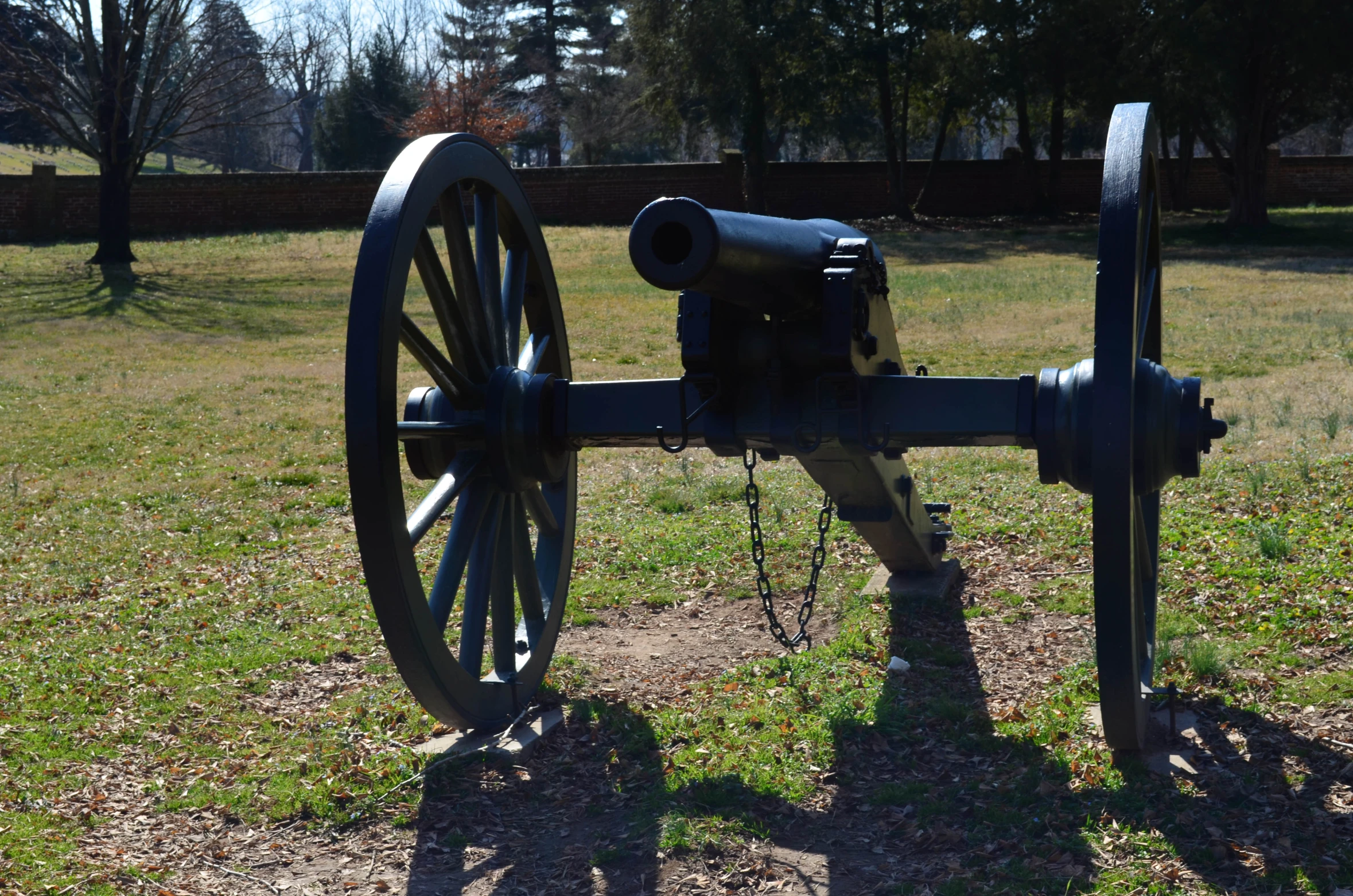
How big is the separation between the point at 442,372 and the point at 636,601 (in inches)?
90.1

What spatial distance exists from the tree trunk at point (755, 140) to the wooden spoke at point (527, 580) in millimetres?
28402

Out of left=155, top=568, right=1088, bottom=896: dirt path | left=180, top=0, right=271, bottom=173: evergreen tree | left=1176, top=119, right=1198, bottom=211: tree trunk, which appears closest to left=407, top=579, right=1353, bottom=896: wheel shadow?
left=155, top=568, right=1088, bottom=896: dirt path

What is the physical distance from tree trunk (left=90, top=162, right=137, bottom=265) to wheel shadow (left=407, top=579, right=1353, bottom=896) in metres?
21.6

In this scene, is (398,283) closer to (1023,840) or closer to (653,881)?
(653,881)

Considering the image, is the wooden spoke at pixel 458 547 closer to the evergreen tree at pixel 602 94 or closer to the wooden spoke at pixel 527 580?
the wooden spoke at pixel 527 580

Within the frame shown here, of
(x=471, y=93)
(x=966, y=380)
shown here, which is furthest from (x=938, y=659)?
(x=471, y=93)

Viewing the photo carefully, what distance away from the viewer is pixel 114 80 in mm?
21016

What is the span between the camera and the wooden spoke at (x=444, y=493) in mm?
3561

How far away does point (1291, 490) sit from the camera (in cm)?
668

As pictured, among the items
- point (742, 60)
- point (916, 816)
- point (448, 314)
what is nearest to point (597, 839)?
point (916, 816)

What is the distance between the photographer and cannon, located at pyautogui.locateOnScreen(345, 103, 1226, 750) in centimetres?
307

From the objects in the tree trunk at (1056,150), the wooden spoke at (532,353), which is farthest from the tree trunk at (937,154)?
the wooden spoke at (532,353)

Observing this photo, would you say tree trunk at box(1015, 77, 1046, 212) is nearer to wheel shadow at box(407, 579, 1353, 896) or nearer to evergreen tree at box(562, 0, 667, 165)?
evergreen tree at box(562, 0, 667, 165)

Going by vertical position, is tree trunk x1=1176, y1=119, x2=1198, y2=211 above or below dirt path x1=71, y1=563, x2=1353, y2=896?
above
